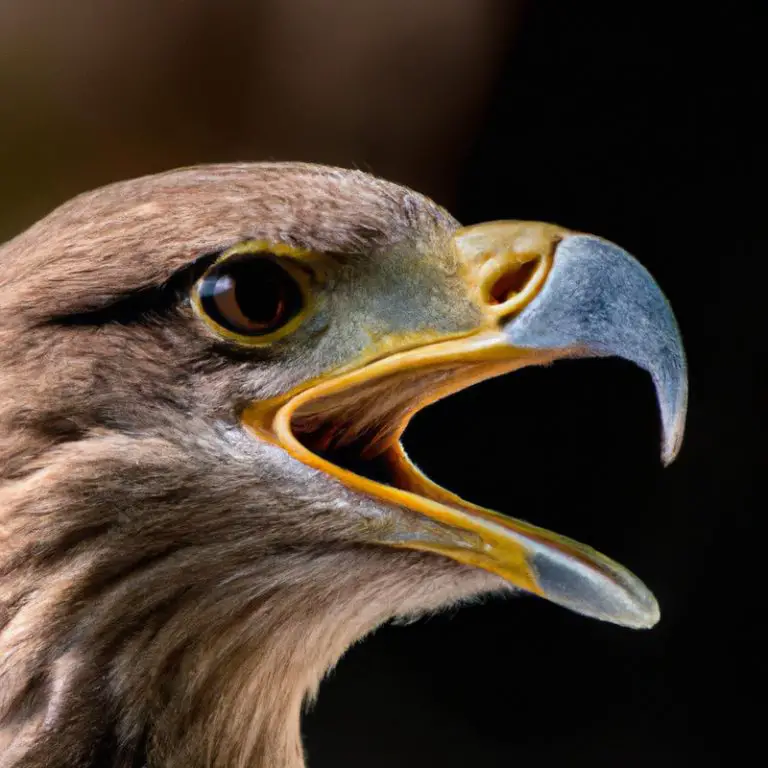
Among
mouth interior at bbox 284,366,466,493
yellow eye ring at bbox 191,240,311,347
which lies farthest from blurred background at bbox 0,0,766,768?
yellow eye ring at bbox 191,240,311,347

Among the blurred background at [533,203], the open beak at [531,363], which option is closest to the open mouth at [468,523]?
the open beak at [531,363]

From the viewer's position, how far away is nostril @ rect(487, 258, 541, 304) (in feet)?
4.12

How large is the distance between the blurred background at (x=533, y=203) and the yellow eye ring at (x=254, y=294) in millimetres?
1308

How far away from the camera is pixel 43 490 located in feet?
3.82

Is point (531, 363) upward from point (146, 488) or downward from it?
upward

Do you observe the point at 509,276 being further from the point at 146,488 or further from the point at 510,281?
the point at 146,488

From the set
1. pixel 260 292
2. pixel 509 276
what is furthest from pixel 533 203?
pixel 260 292

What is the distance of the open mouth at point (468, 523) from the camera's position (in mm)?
1193

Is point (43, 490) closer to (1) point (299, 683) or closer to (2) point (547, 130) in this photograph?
(1) point (299, 683)

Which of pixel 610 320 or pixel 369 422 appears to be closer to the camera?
pixel 610 320

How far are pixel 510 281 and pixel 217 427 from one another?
0.38m

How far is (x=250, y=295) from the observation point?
1.19 meters

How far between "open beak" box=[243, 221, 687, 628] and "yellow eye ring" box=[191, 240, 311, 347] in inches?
3.2

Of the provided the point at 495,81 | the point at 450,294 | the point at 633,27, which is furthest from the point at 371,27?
the point at 450,294
